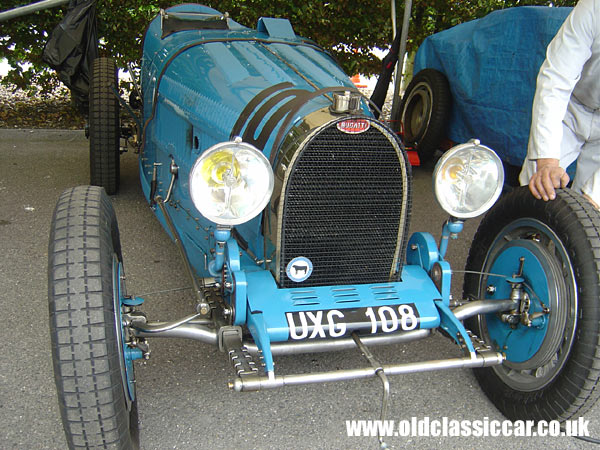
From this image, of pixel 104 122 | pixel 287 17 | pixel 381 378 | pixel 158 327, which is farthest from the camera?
pixel 287 17

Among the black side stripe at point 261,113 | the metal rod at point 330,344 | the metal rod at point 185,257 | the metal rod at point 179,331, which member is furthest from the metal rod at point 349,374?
the black side stripe at point 261,113

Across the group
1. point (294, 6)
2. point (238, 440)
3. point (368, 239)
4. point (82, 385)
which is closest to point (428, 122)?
point (294, 6)

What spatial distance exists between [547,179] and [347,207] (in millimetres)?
812

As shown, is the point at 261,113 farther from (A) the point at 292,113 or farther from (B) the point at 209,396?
(B) the point at 209,396

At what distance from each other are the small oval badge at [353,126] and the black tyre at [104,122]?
2463 millimetres

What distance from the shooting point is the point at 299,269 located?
2.01 meters

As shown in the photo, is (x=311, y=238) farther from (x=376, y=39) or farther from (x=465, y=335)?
(x=376, y=39)

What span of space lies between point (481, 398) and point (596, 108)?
1.39 meters

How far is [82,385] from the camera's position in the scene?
Result: 1532mm

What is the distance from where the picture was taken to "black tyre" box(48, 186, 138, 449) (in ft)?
5.04

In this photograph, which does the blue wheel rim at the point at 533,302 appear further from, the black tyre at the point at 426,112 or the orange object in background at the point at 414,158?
the black tyre at the point at 426,112

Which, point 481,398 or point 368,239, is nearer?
point 368,239

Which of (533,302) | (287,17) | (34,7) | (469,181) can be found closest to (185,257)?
(469,181)

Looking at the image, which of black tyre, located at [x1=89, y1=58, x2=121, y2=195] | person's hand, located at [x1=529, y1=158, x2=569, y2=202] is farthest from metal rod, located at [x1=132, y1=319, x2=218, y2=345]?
black tyre, located at [x1=89, y1=58, x2=121, y2=195]
